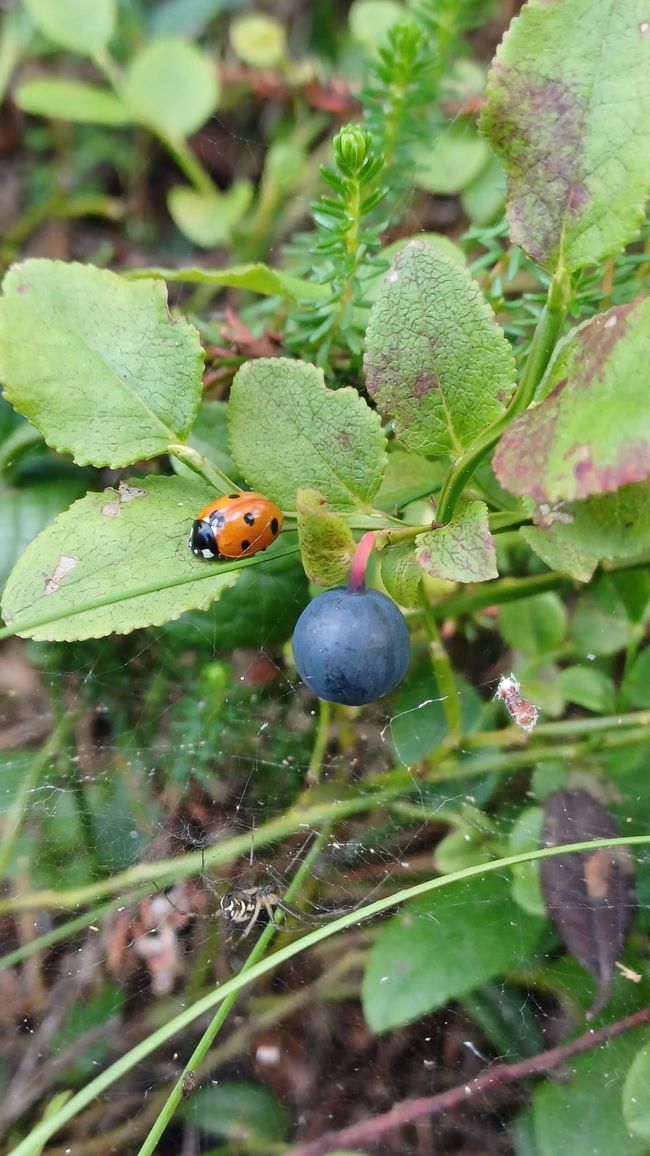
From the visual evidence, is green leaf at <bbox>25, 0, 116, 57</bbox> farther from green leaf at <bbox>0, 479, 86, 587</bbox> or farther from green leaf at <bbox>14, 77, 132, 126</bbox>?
green leaf at <bbox>0, 479, 86, 587</bbox>

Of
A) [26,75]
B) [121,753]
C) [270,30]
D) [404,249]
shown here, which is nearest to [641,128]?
[404,249]

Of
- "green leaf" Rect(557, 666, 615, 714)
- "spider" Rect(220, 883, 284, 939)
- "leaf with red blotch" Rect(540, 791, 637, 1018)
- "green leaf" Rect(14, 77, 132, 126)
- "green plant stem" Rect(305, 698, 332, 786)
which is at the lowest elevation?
"spider" Rect(220, 883, 284, 939)

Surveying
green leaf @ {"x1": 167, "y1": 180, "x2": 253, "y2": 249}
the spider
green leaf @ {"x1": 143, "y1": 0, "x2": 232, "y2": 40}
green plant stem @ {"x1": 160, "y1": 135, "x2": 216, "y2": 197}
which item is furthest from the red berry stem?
green leaf @ {"x1": 143, "y1": 0, "x2": 232, "y2": 40}

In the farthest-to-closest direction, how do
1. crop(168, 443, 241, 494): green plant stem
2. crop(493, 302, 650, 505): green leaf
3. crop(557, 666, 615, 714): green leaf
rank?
crop(557, 666, 615, 714): green leaf < crop(168, 443, 241, 494): green plant stem < crop(493, 302, 650, 505): green leaf

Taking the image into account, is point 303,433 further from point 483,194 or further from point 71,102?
point 71,102

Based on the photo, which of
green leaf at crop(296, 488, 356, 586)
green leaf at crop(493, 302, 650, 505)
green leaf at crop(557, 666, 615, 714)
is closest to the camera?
green leaf at crop(493, 302, 650, 505)

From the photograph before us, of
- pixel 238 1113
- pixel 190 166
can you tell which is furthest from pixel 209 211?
pixel 238 1113
